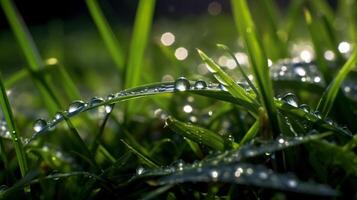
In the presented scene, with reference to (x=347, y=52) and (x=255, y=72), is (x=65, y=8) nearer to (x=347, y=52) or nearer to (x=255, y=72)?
(x=347, y=52)

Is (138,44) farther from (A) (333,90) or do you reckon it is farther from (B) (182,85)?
(A) (333,90)

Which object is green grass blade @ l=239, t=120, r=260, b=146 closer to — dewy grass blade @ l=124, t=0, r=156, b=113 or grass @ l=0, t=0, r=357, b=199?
grass @ l=0, t=0, r=357, b=199

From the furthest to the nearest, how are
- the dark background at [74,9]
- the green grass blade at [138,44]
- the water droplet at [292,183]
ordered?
the dark background at [74,9] → the green grass blade at [138,44] → the water droplet at [292,183]

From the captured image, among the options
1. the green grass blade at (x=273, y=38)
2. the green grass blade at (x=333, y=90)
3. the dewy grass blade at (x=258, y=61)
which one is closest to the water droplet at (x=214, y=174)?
the dewy grass blade at (x=258, y=61)

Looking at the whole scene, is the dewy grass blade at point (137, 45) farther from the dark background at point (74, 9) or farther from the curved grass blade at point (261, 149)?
the dark background at point (74, 9)

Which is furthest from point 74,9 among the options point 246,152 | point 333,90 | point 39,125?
point 246,152

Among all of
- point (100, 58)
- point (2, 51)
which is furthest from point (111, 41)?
point (2, 51)
